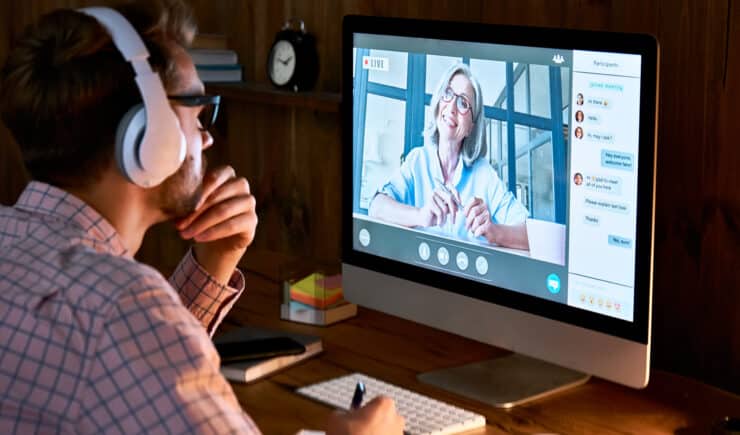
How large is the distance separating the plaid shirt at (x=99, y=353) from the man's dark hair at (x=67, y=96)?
148 millimetres

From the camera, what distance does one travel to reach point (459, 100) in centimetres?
200

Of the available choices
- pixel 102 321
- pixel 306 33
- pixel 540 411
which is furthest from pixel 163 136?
pixel 306 33

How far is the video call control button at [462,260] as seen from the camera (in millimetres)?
2039

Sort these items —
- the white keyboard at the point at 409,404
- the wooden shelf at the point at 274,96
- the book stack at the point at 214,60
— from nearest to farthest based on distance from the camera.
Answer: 1. the white keyboard at the point at 409,404
2. the wooden shelf at the point at 274,96
3. the book stack at the point at 214,60

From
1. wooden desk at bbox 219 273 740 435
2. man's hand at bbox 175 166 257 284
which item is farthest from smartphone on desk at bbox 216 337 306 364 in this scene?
man's hand at bbox 175 166 257 284

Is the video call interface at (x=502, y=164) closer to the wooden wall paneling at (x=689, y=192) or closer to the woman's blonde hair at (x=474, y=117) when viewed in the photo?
the woman's blonde hair at (x=474, y=117)

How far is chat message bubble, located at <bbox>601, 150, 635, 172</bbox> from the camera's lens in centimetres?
177

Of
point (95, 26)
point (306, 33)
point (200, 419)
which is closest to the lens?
point (200, 419)

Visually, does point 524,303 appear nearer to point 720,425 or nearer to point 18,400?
point 720,425

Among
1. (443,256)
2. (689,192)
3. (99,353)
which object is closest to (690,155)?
(689,192)

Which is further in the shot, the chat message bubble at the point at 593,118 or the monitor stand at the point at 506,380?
the monitor stand at the point at 506,380

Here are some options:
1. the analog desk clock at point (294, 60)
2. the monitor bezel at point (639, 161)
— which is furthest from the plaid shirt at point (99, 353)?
the analog desk clock at point (294, 60)

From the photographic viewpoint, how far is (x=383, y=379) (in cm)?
207

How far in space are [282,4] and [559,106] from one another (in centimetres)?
120
